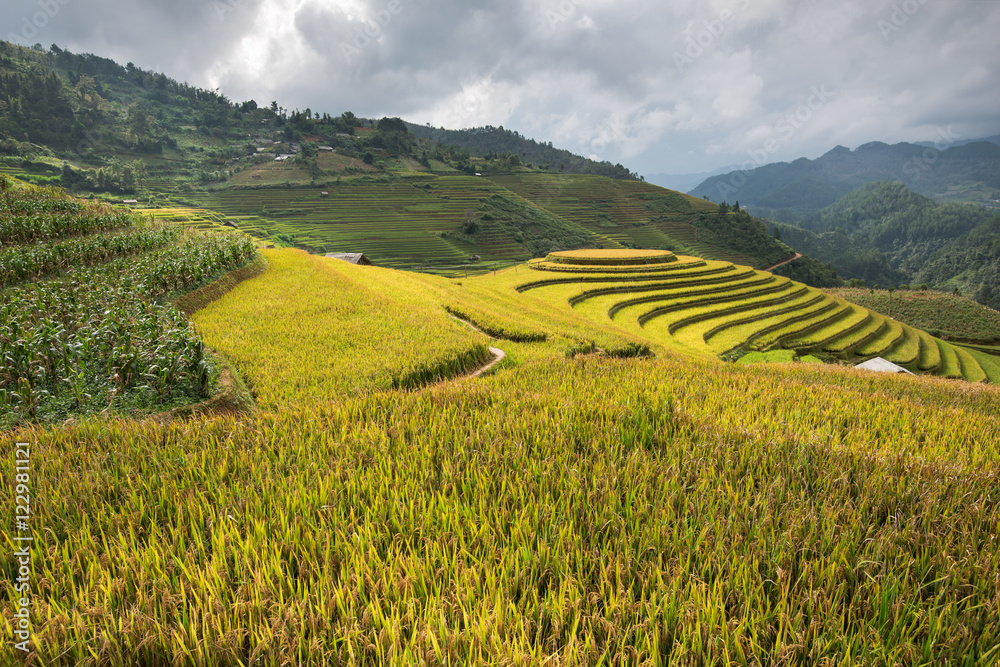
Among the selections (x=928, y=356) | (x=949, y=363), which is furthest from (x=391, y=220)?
(x=949, y=363)

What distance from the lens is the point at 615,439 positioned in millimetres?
3318

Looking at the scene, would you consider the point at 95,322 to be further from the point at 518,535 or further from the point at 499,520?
the point at 518,535

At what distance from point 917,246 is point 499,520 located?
221 m

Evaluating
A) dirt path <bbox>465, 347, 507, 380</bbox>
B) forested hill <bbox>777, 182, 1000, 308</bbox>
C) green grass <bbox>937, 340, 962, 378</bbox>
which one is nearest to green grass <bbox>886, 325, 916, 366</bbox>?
green grass <bbox>937, 340, 962, 378</bbox>

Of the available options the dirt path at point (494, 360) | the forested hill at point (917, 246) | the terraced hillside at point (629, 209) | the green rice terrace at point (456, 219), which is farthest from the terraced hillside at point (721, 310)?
the forested hill at point (917, 246)

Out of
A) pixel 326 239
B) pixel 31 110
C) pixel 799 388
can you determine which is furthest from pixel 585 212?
pixel 31 110

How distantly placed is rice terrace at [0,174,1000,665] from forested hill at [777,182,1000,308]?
119394 mm

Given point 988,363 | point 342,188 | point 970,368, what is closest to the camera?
point 970,368

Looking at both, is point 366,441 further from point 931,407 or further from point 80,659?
point 931,407

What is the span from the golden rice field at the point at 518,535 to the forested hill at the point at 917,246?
119573 mm

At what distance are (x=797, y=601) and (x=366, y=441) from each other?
2717mm

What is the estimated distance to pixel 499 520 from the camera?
2266 millimetres

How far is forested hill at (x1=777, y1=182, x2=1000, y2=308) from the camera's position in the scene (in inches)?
3874

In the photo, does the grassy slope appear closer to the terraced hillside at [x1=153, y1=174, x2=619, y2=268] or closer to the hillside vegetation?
the terraced hillside at [x1=153, y1=174, x2=619, y2=268]
